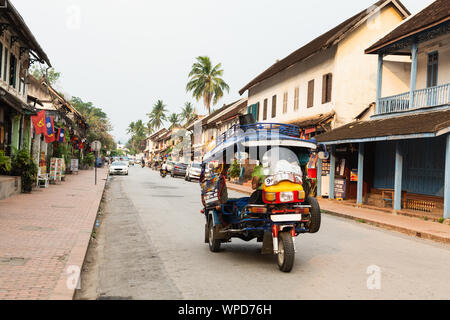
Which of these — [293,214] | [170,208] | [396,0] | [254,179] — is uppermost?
[396,0]

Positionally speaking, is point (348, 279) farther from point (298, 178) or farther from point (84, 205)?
point (84, 205)

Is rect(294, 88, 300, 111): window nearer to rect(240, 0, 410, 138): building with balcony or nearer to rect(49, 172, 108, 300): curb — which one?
rect(240, 0, 410, 138): building with balcony

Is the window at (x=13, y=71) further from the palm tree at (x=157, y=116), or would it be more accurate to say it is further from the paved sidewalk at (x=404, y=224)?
the palm tree at (x=157, y=116)

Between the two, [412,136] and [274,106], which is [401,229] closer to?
[412,136]

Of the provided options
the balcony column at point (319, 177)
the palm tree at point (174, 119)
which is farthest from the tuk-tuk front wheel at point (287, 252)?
the palm tree at point (174, 119)

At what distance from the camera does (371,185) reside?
2019cm

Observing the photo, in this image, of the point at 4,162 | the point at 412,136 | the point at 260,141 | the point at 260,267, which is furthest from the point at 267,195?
the point at 4,162

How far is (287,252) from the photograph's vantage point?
21.2 ft

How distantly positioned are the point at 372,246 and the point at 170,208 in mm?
7911

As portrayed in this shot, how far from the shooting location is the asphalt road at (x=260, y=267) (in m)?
5.64

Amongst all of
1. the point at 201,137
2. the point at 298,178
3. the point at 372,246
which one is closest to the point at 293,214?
the point at 298,178

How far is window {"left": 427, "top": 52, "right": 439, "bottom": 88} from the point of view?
18112 mm

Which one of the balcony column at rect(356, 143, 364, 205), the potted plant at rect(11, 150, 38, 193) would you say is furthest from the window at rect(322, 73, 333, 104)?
the potted plant at rect(11, 150, 38, 193)
